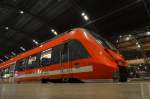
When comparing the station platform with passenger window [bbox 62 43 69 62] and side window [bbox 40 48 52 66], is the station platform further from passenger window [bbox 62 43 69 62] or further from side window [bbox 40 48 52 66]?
side window [bbox 40 48 52 66]

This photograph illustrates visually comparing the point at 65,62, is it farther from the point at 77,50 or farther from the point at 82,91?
the point at 82,91

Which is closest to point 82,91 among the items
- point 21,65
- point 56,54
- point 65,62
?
point 65,62

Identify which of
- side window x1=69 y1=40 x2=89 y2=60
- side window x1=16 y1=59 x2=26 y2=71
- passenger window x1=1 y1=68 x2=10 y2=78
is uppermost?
side window x1=69 y1=40 x2=89 y2=60

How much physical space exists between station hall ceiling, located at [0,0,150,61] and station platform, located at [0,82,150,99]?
1214 centimetres

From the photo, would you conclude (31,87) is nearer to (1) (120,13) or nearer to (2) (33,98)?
(2) (33,98)

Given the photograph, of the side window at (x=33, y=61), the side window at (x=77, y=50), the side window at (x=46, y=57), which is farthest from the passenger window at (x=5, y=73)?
the side window at (x=77, y=50)

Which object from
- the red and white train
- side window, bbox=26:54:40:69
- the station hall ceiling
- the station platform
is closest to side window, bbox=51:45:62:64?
the red and white train

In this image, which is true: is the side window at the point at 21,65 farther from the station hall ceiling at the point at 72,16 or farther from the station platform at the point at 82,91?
the station hall ceiling at the point at 72,16

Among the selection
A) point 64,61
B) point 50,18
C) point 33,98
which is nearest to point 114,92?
point 33,98

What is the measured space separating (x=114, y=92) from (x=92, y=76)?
3.35 m

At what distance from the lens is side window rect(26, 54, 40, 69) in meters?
7.97

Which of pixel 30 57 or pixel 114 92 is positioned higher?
pixel 30 57

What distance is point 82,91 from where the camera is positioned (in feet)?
7.55

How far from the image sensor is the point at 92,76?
5289 millimetres
